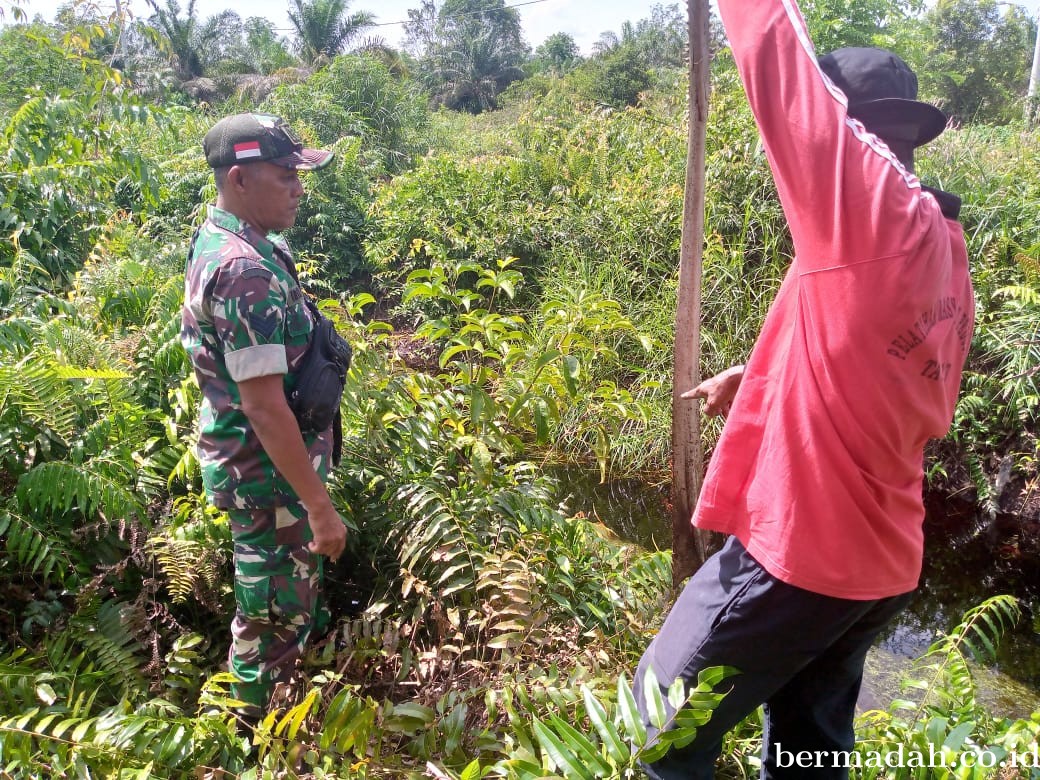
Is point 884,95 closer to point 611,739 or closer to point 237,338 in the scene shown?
point 611,739

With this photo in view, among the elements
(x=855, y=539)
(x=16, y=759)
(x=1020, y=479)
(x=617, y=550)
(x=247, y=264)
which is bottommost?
(x=1020, y=479)

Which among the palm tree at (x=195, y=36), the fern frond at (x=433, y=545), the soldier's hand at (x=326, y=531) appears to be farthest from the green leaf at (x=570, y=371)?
the palm tree at (x=195, y=36)

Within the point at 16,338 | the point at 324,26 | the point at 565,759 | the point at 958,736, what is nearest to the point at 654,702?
the point at 565,759

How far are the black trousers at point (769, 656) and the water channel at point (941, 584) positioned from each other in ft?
5.30

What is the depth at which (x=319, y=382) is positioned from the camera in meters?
2.08

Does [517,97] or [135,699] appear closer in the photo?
[135,699]

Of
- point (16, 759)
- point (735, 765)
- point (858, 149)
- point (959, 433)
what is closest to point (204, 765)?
point (16, 759)

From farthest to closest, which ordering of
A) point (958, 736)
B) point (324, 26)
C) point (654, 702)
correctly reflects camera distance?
point (324, 26), point (958, 736), point (654, 702)

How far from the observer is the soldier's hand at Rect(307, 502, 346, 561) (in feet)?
6.61

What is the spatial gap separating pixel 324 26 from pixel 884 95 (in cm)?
2513

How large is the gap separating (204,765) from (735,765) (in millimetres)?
1361

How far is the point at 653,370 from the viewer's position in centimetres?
544

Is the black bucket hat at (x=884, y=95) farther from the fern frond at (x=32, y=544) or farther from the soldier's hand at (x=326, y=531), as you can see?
the fern frond at (x=32, y=544)

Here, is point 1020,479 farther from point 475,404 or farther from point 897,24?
point 897,24
